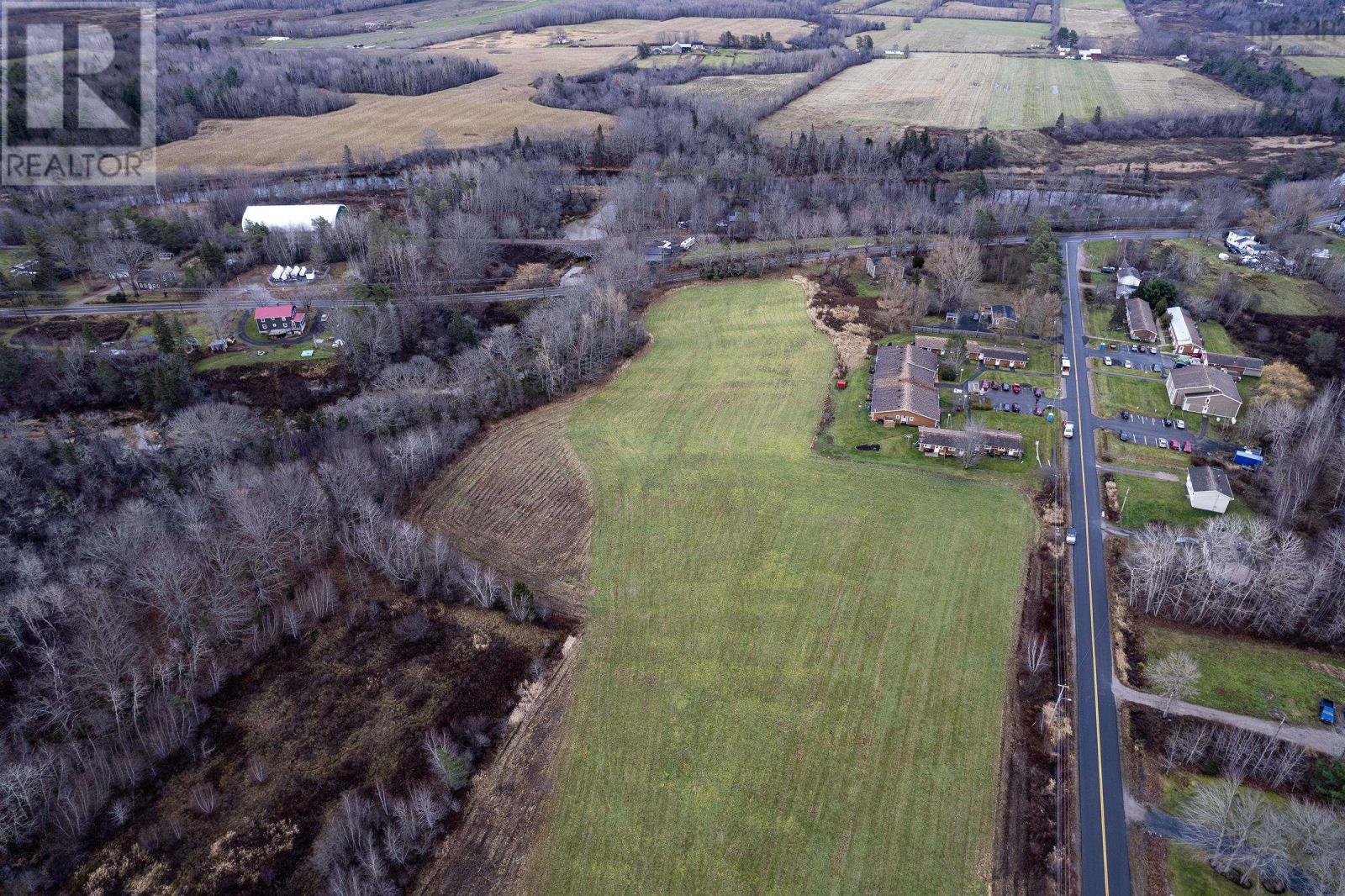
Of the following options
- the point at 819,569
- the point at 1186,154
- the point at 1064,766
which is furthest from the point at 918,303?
the point at 1186,154

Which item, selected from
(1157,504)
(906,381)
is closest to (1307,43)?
(906,381)

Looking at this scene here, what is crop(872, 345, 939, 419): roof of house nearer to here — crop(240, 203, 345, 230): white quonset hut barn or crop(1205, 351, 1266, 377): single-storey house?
crop(1205, 351, 1266, 377): single-storey house

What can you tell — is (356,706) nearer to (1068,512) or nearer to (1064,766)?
(1064,766)

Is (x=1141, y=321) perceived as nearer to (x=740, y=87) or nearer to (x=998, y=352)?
(x=998, y=352)

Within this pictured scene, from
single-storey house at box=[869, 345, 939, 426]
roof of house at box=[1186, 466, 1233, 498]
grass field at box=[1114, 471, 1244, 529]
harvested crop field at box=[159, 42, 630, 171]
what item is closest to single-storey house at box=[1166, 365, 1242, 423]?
roof of house at box=[1186, 466, 1233, 498]

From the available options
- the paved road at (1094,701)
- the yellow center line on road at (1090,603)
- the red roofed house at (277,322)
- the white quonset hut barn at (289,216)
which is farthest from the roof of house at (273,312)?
the yellow center line on road at (1090,603)

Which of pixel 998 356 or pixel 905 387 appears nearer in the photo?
pixel 905 387

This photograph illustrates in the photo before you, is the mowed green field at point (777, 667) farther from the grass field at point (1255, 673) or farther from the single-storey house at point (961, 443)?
the grass field at point (1255, 673)
